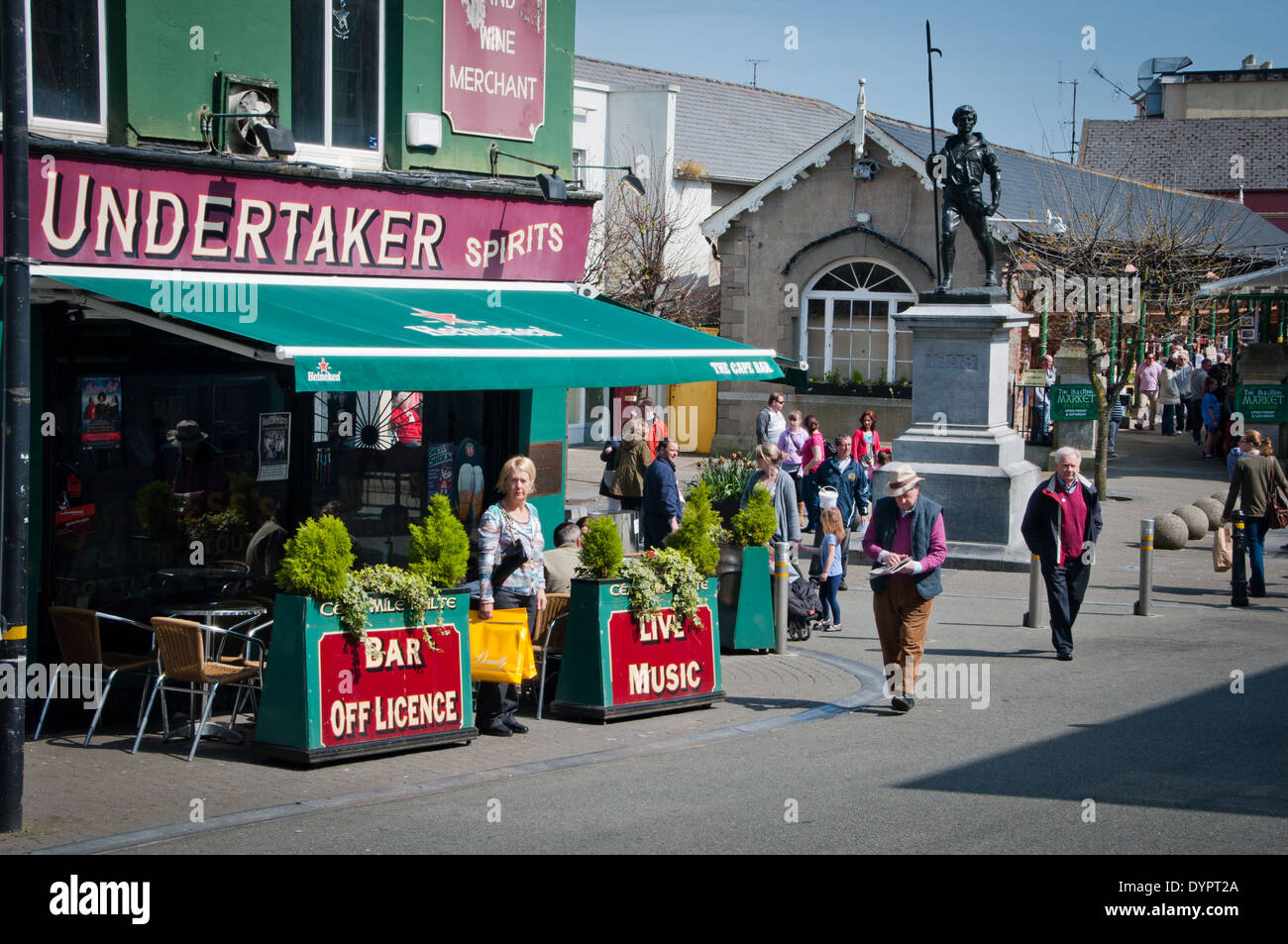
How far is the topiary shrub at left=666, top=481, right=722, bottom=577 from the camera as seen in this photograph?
10117 mm

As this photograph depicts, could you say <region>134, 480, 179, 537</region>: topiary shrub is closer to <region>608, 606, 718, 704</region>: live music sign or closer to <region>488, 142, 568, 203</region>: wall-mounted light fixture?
<region>608, 606, 718, 704</region>: live music sign

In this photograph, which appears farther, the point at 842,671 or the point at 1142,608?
the point at 1142,608

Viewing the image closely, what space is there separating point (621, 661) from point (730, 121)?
3178cm

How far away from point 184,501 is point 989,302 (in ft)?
33.8

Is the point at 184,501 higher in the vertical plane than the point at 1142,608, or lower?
higher

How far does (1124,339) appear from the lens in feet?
99.1

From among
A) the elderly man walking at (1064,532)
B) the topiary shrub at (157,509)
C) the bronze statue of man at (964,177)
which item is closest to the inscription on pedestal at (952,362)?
the bronze statue of man at (964,177)

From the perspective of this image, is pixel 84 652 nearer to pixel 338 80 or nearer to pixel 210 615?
pixel 210 615

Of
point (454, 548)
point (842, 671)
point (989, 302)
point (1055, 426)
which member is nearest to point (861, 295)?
point (1055, 426)

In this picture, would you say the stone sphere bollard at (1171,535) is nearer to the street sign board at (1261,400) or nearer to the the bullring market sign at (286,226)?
the street sign board at (1261,400)

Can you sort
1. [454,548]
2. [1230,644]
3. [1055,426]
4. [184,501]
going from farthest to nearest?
[1055,426] → [1230,644] → [184,501] → [454,548]

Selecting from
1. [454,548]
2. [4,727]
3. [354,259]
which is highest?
[354,259]

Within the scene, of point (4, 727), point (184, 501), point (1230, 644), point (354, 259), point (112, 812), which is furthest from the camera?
point (1230, 644)

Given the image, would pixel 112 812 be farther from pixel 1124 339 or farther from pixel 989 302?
pixel 1124 339
